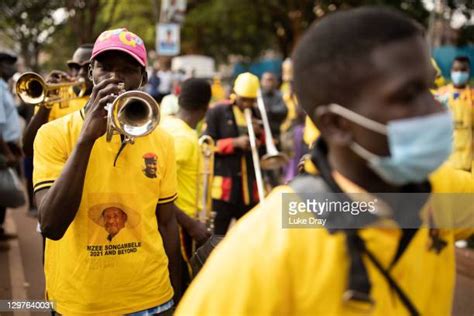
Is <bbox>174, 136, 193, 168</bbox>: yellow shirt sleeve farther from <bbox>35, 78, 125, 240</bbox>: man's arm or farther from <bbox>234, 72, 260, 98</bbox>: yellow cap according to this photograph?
<bbox>35, 78, 125, 240</bbox>: man's arm

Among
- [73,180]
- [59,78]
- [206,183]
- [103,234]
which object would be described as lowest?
[206,183]

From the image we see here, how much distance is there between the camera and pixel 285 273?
1.50 meters

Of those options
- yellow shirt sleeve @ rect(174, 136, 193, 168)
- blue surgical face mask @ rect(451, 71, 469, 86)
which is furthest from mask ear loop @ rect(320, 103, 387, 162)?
blue surgical face mask @ rect(451, 71, 469, 86)

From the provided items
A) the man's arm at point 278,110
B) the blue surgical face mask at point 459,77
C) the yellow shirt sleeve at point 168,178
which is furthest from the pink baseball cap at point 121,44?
the man's arm at point 278,110

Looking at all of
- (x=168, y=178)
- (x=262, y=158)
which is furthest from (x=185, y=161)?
(x=262, y=158)

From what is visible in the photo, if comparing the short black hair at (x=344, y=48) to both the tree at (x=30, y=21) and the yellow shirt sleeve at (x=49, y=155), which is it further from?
the tree at (x=30, y=21)

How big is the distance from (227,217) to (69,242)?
3410 mm

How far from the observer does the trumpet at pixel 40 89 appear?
15.6 feet

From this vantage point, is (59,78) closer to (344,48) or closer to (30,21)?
(344,48)

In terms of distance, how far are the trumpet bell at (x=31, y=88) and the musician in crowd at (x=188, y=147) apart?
89 centimetres

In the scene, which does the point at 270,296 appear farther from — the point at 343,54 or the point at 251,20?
the point at 251,20

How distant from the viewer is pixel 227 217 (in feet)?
20.1

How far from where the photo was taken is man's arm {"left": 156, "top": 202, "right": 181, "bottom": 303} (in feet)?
10.1

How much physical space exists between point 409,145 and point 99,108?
60.3 inches
